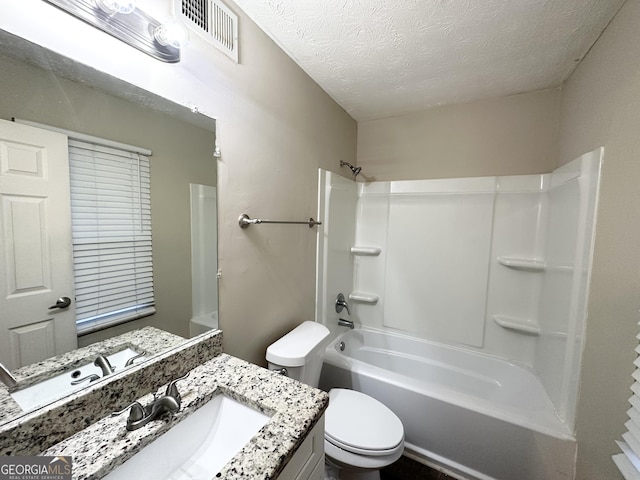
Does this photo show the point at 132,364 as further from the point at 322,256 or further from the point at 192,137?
the point at 322,256

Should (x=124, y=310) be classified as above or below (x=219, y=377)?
above

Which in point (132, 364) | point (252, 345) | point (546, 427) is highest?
point (132, 364)

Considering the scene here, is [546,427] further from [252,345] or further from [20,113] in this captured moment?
[20,113]

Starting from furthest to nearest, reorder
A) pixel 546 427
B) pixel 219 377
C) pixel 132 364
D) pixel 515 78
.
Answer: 1. pixel 515 78
2. pixel 546 427
3. pixel 219 377
4. pixel 132 364

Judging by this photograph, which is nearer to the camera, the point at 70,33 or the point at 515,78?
the point at 70,33

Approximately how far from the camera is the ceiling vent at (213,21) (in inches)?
34.4

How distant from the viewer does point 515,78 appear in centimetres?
155

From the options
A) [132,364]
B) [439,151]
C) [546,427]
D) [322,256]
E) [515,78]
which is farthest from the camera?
[439,151]

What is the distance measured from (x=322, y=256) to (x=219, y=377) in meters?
1.05

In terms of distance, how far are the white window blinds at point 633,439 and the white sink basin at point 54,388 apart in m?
1.65

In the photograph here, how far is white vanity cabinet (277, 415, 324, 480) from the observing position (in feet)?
2.19

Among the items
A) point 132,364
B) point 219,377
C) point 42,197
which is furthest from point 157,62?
point 219,377

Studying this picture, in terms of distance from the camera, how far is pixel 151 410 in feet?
2.31

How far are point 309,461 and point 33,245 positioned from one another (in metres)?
0.97
